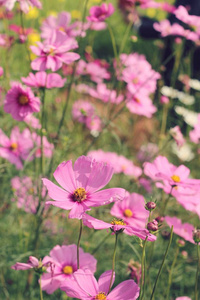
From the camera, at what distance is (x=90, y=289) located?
0.55m

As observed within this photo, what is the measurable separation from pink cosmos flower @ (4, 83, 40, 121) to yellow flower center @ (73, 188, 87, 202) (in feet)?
0.93

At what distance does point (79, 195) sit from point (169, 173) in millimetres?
272

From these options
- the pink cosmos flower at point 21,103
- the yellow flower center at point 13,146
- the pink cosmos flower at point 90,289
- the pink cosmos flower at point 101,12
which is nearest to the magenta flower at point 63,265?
the pink cosmos flower at point 90,289

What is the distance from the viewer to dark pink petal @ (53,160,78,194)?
601mm

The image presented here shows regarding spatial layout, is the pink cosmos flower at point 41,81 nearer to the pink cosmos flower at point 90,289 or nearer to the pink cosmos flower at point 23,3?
the pink cosmos flower at point 23,3

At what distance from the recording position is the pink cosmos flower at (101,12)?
0.95m

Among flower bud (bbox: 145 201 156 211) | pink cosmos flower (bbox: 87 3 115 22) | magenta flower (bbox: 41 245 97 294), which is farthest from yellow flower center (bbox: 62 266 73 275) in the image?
pink cosmos flower (bbox: 87 3 115 22)

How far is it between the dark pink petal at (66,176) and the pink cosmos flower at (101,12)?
50 cm

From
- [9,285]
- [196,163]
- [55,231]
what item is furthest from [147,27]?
[9,285]

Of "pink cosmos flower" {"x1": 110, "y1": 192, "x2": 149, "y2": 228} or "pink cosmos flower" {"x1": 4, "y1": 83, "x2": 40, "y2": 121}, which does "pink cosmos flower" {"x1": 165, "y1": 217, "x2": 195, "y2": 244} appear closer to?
"pink cosmos flower" {"x1": 110, "y1": 192, "x2": 149, "y2": 228}

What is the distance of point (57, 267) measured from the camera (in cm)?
71

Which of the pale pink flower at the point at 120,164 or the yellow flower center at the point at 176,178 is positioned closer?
the yellow flower center at the point at 176,178

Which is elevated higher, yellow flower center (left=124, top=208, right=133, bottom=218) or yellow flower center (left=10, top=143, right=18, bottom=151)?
yellow flower center (left=124, top=208, right=133, bottom=218)

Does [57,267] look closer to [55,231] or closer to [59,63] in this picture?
[59,63]
